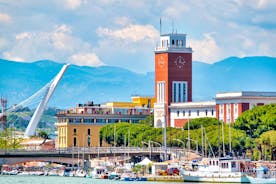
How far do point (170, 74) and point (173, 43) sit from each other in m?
5.60

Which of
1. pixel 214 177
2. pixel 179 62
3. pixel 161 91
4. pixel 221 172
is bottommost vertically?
pixel 214 177

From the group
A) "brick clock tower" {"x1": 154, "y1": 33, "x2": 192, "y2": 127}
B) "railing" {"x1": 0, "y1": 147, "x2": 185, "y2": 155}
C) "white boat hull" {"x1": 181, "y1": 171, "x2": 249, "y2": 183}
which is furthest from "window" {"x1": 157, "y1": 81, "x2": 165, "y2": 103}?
"white boat hull" {"x1": 181, "y1": 171, "x2": 249, "y2": 183}

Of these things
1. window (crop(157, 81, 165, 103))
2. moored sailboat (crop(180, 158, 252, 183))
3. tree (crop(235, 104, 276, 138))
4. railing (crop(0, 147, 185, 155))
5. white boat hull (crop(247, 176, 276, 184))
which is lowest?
white boat hull (crop(247, 176, 276, 184))

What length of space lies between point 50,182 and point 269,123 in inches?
1365

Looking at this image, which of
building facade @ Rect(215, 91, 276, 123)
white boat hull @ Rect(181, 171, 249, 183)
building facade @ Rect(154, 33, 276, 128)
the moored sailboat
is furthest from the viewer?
building facade @ Rect(154, 33, 276, 128)

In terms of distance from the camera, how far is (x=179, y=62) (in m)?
193

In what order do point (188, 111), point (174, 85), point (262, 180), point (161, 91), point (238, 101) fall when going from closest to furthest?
point (262, 180), point (238, 101), point (188, 111), point (174, 85), point (161, 91)

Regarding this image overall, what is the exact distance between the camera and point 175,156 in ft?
512

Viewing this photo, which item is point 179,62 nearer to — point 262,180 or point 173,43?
point 173,43

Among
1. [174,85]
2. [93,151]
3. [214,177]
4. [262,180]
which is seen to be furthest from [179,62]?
[262,180]

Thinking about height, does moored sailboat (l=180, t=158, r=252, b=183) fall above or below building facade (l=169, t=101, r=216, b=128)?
below

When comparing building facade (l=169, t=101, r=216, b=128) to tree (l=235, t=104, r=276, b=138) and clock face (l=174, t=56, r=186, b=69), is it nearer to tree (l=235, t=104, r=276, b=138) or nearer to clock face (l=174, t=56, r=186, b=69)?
clock face (l=174, t=56, r=186, b=69)

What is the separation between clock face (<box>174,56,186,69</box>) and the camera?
7574 inches

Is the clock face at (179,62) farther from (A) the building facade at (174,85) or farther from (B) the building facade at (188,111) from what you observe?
(B) the building facade at (188,111)
